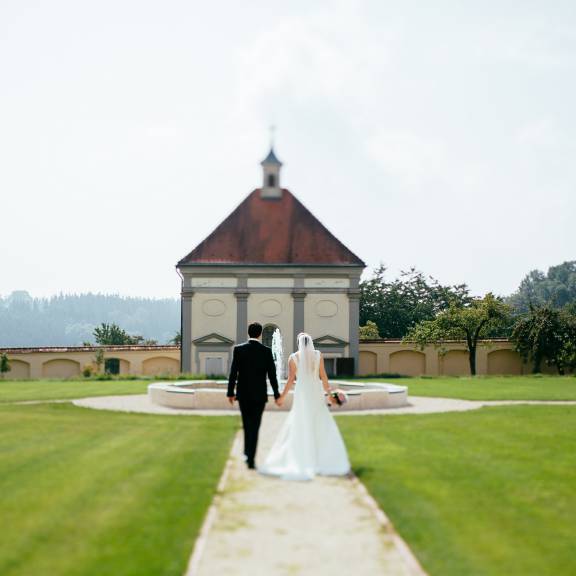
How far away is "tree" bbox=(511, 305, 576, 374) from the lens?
2015 inches

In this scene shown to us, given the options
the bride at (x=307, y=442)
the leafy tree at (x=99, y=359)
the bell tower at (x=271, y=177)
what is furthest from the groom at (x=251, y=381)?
the leafy tree at (x=99, y=359)

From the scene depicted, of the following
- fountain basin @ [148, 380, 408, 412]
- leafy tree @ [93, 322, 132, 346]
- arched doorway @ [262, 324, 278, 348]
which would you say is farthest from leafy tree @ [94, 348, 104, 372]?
leafy tree @ [93, 322, 132, 346]

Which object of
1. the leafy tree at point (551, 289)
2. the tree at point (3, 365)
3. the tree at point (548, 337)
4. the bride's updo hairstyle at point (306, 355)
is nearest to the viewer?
the bride's updo hairstyle at point (306, 355)

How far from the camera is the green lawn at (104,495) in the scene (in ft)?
20.5

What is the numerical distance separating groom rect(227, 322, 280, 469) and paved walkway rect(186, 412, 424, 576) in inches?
52.8

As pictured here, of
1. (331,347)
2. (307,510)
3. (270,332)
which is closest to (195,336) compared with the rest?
(270,332)

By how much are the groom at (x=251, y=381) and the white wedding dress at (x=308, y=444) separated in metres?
0.41

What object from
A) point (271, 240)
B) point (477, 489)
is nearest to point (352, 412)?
point (477, 489)

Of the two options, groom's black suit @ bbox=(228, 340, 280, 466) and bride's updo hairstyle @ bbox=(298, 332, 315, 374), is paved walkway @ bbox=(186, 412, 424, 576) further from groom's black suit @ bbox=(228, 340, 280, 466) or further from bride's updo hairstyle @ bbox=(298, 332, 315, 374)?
bride's updo hairstyle @ bbox=(298, 332, 315, 374)

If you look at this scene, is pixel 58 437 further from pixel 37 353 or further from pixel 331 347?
pixel 37 353

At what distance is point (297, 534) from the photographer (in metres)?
7.00

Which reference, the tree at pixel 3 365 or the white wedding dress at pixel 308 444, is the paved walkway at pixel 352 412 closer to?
the white wedding dress at pixel 308 444

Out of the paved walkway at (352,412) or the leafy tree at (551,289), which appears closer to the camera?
the paved walkway at (352,412)

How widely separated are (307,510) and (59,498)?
2788mm
